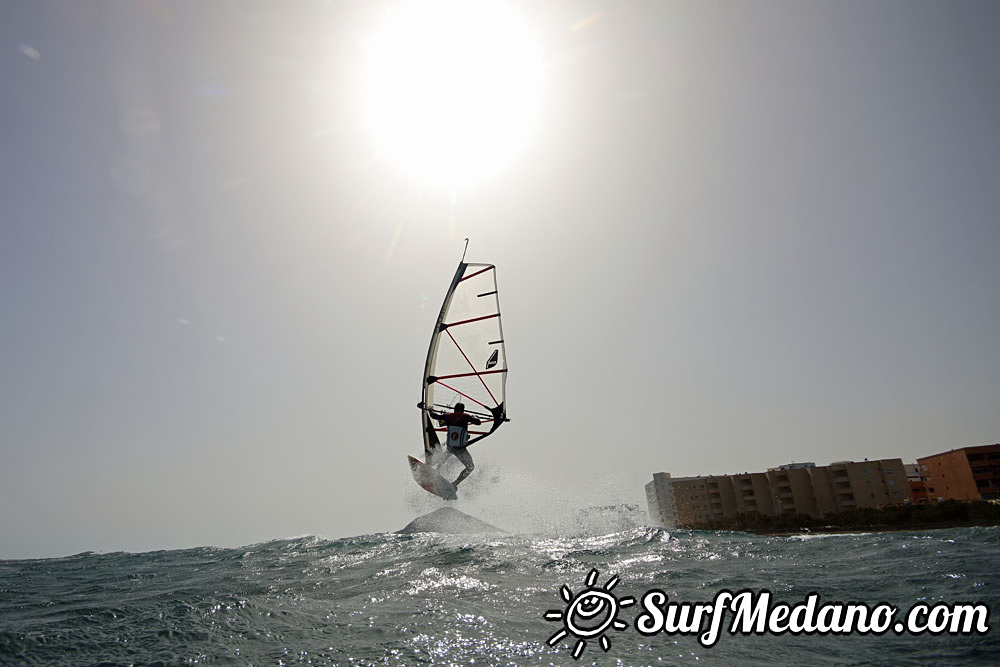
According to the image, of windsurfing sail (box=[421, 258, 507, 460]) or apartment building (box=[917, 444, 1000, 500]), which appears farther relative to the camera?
apartment building (box=[917, 444, 1000, 500])

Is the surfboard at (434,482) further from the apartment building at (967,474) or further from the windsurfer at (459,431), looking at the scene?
the apartment building at (967,474)

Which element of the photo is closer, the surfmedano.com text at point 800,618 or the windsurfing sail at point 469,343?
the surfmedano.com text at point 800,618

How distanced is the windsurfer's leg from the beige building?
5265 centimetres

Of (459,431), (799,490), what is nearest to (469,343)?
(459,431)

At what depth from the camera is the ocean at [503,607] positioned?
532 cm

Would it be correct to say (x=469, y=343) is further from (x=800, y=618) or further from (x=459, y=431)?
(x=800, y=618)

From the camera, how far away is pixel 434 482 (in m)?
20.0

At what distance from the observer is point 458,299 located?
2192cm

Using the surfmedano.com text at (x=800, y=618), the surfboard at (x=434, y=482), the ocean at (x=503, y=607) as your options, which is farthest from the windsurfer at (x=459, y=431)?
the surfmedano.com text at (x=800, y=618)

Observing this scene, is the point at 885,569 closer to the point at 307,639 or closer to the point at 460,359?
the point at 307,639

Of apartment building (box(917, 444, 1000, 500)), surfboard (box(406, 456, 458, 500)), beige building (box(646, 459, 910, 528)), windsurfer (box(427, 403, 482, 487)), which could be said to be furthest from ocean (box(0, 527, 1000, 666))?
apartment building (box(917, 444, 1000, 500))

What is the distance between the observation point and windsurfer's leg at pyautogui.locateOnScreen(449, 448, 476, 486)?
63.5 ft

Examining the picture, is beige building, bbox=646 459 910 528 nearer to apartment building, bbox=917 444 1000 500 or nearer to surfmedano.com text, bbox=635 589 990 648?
apartment building, bbox=917 444 1000 500

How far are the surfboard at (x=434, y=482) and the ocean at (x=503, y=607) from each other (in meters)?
6.87
